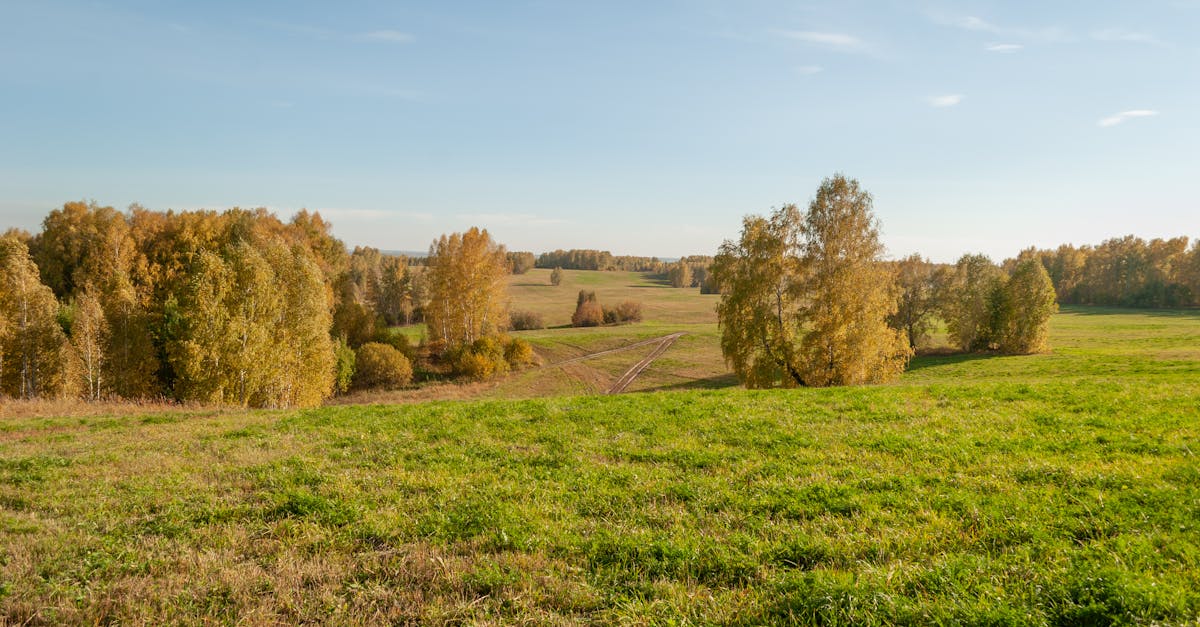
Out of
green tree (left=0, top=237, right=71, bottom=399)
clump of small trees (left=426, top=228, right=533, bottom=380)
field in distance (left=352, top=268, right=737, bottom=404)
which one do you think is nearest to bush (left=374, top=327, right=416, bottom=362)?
clump of small trees (left=426, top=228, right=533, bottom=380)

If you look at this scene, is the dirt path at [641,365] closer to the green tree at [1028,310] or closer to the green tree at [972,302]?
the green tree at [972,302]

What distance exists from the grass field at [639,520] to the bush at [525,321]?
79.8 meters

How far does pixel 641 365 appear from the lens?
64.4 metres

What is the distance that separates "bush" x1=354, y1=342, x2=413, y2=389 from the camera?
53.3 metres

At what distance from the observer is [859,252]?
30172 mm

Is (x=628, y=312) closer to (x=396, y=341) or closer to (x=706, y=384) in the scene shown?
(x=706, y=384)

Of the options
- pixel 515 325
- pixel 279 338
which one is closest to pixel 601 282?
pixel 515 325

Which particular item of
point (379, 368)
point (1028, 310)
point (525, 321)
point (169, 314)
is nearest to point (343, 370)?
point (379, 368)

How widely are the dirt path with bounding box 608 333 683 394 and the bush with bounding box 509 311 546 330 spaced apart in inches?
1096

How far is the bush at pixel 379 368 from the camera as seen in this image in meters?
53.3

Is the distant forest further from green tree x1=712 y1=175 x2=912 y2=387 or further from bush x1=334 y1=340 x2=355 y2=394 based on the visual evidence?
green tree x1=712 y1=175 x2=912 y2=387

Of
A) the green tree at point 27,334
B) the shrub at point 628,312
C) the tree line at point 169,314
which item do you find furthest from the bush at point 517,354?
the shrub at point 628,312

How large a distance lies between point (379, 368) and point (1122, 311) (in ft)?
449

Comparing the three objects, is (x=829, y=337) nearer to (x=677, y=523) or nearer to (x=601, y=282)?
(x=677, y=523)
